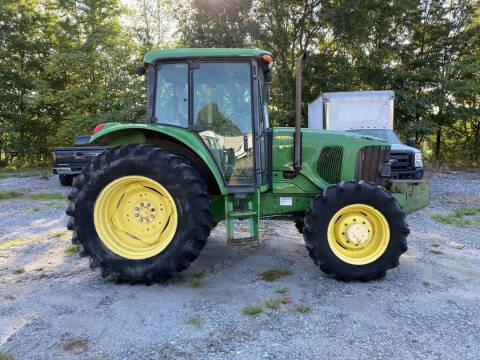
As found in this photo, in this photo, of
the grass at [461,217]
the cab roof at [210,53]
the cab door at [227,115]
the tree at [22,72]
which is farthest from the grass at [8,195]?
the tree at [22,72]

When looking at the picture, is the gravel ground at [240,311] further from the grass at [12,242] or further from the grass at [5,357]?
the grass at [12,242]

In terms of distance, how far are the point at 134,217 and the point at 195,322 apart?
4.32 ft

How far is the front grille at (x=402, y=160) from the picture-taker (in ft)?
26.7

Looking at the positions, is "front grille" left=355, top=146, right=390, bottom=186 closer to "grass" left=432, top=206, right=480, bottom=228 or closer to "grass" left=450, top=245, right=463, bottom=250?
"grass" left=450, top=245, right=463, bottom=250

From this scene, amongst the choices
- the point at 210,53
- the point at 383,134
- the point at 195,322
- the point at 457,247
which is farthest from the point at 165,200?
the point at 383,134

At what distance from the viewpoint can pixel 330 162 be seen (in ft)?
12.6

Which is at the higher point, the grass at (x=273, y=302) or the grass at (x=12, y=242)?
the grass at (x=12, y=242)

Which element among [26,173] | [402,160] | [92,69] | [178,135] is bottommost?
[26,173]

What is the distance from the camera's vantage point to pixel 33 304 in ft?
9.30

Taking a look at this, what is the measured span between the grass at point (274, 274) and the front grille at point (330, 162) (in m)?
1.14

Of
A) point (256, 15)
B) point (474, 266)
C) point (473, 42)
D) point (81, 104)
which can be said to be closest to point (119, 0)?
point (81, 104)

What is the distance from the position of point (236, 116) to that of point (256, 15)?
42.6 feet

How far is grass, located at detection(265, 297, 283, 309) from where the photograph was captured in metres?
2.77

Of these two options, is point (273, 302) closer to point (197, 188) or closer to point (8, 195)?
point (197, 188)
